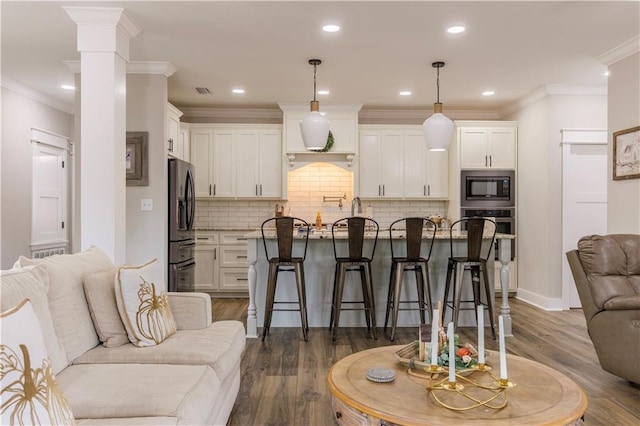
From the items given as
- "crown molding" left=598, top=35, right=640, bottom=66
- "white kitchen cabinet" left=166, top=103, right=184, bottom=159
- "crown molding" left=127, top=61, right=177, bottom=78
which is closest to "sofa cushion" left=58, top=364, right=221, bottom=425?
"crown molding" left=127, top=61, right=177, bottom=78

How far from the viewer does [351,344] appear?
400 centimetres

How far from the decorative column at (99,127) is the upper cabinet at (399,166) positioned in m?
3.87

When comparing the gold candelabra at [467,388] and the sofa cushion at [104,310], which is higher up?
the sofa cushion at [104,310]

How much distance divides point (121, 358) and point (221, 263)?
4269 millimetres

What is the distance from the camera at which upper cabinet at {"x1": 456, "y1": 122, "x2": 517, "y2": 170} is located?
635 cm

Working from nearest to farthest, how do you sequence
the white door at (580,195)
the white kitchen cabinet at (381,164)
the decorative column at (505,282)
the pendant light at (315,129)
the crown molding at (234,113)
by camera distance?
the pendant light at (315,129) < the decorative column at (505,282) < the white door at (580,195) < the white kitchen cabinet at (381,164) < the crown molding at (234,113)

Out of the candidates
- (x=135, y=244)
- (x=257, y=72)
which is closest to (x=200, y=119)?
(x=257, y=72)

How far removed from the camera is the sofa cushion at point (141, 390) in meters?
1.55

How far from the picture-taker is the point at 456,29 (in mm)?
3770

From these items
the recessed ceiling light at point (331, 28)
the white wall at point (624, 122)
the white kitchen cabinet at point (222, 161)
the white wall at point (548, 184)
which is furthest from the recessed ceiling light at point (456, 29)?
the white kitchen cabinet at point (222, 161)

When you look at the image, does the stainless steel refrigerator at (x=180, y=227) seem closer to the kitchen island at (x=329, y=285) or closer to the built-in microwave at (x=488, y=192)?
the kitchen island at (x=329, y=285)

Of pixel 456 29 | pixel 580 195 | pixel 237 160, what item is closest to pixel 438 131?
pixel 456 29

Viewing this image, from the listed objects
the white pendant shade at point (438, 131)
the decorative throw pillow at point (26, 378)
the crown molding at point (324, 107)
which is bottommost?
the decorative throw pillow at point (26, 378)

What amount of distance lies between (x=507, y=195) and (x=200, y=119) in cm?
454
